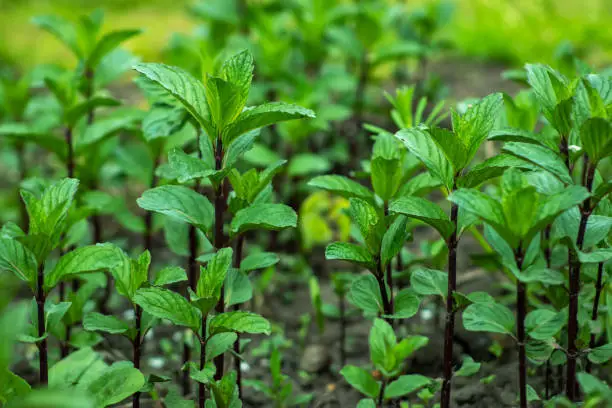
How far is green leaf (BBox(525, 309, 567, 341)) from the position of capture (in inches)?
51.1

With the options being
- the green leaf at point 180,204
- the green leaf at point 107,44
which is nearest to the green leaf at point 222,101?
the green leaf at point 180,204

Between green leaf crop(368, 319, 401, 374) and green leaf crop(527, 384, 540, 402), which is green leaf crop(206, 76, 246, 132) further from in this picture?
green leaf crop(527, 384, 540, 402)

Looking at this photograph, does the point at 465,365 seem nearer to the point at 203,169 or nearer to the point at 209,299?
the point at 209,299

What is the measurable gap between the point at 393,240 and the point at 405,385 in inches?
11.1

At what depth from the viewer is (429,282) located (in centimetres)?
143

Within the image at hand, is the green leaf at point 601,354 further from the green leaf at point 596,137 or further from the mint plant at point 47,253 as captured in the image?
the mint plant at point 47,253

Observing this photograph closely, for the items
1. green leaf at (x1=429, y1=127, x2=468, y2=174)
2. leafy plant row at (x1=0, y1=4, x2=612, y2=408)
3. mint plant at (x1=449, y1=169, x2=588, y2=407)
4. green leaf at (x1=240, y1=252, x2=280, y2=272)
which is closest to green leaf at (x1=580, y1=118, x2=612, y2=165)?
leafy plant row at (x1=0, y1=4, x2=612, y2=408)

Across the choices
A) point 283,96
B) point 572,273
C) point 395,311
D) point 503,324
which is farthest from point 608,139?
point 283,96

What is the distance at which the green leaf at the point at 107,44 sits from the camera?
2004 millimetres

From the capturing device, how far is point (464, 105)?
177cm

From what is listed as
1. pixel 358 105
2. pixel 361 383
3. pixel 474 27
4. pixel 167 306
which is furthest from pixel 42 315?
pixel 474 27

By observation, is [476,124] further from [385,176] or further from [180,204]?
[180,204]

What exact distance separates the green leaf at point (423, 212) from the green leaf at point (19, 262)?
0.70m

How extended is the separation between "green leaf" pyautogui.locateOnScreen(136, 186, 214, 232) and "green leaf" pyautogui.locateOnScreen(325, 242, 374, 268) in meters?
0.25
